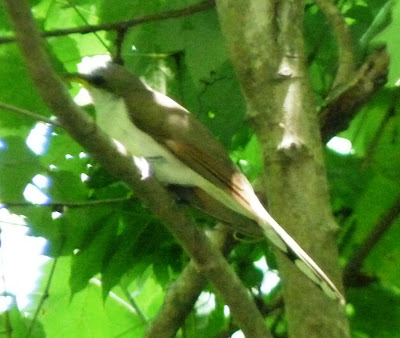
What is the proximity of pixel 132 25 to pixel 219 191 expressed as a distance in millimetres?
324

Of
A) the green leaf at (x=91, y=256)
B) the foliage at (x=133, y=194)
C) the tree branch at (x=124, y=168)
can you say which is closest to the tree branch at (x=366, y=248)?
the foliage at (x=133, y=194)

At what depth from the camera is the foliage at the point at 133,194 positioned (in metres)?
1.28

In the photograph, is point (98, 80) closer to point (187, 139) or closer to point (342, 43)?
point (187, 139)

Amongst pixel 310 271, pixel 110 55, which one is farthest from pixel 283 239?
pixel 110 55

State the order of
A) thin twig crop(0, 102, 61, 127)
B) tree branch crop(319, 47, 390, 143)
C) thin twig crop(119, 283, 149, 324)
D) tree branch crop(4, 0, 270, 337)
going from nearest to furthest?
tree branch crop(4, 0, 270, 337)
thin twig crop(0, 102, 61, 127)
tree branch crop(319, 47, 390, 143)
thin twig crop(119, 283, 149, 324)

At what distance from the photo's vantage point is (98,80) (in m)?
1.53

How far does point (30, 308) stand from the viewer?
1.52 m

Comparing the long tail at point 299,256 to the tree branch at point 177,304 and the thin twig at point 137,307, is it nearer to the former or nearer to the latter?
the tree branch at point 177,304

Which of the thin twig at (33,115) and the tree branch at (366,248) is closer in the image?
the thin twig at (33,115)

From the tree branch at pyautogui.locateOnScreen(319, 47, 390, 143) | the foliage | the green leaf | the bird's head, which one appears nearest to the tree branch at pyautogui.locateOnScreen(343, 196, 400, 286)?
the foliage

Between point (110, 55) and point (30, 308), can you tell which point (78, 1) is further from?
point (30, 308)

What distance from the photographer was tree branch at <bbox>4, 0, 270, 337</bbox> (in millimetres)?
718

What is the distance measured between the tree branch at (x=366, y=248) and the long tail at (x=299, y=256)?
221 millimetres

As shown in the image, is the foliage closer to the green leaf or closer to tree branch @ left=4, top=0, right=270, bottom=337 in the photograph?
the green leaf
